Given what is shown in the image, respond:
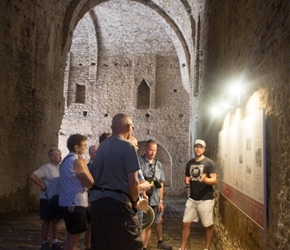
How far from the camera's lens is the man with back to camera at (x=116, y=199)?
2977 millimetres

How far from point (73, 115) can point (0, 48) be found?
28.0 feet

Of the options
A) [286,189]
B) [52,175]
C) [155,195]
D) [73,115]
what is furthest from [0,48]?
[73,115]

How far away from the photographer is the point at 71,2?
35.3 feet

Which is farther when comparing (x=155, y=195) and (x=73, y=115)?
(x=73, y=115)

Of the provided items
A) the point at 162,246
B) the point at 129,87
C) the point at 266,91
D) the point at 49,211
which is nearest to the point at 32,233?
the point at 49,211

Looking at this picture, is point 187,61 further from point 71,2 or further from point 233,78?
point 233,78

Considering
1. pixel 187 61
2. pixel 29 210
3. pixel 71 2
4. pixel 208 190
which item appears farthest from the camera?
pixel 187 61

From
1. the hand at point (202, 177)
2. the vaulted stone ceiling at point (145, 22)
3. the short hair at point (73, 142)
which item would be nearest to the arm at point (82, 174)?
the short hair at point (73, 142)

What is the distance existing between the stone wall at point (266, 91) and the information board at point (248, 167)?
0.06 m

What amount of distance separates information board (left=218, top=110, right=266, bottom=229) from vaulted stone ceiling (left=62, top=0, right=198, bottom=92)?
21.9 ft

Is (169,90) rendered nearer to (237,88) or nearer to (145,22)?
(145,22)

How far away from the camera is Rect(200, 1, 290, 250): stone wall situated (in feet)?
8.06

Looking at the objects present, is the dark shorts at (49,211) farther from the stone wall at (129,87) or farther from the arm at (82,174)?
→ the stone wall at (129,87)

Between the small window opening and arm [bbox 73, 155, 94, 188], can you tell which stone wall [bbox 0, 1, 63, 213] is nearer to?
arm [bbox 73, 155, 94, 188]
